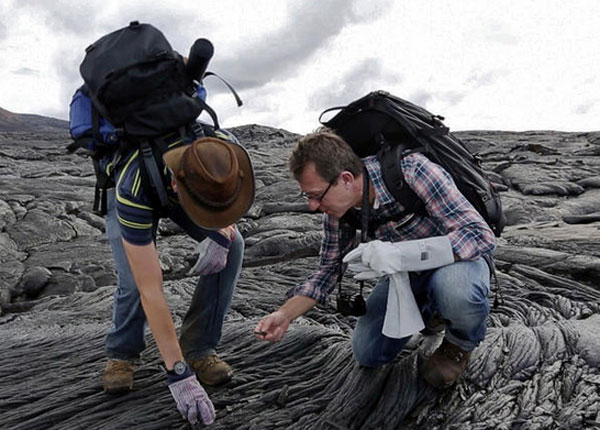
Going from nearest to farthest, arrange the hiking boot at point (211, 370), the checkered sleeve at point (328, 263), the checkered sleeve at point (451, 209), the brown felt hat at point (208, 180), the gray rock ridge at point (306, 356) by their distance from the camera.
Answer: the brown felt hat at point (208, 180) < the checkered sleeve at point (451, 209) < the gray rock ridge at point (306, 356) < the checkered sleeve at point (328, 263) < the hiking boot at point (211, 370)

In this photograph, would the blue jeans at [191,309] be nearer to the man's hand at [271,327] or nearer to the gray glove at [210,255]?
the gray glove at [210,255]

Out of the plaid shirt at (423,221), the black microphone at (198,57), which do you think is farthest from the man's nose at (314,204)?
the black microphone at (198,57)

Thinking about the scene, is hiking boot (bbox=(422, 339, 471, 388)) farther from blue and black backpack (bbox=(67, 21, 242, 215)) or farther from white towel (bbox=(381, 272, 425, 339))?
blue and black backpack (bbox=(67, 21, 242, 215))

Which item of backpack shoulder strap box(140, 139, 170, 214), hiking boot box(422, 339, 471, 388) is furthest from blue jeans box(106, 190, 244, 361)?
hiking boot box(422, 339, 471, 388)

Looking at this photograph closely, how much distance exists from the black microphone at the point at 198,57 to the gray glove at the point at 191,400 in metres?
1.95

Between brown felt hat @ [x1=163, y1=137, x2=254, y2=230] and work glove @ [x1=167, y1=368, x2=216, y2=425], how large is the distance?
37.6 inches

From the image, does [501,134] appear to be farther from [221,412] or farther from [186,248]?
[221,412]

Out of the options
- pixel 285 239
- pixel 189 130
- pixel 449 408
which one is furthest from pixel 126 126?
pixel 285 239

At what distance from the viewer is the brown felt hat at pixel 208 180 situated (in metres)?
3.24

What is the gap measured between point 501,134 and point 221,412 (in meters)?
36.7

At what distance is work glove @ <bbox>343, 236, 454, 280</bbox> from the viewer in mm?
3469

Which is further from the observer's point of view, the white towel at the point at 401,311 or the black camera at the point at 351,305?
the black camera at the point at 351,305

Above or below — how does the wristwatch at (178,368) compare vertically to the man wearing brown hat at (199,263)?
below

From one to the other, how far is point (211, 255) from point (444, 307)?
1553 millimetres
